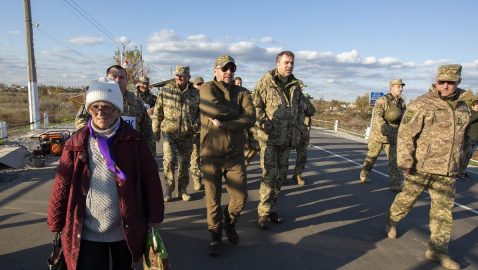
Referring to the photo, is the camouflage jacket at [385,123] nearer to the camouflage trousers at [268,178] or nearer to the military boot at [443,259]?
the camouflage trousers at [268,178]

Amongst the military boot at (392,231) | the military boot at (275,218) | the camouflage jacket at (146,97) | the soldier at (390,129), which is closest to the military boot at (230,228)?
the military boot at (275,218)

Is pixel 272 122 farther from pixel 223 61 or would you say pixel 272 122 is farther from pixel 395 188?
pixel 395 188

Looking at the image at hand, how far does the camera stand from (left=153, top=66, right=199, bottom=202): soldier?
240 inches

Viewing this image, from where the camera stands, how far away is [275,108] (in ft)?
16.7

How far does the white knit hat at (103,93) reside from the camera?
2512 mm

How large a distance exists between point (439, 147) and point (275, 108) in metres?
2.10

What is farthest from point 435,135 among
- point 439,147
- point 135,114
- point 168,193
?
point 168,193

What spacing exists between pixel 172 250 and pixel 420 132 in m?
3.30

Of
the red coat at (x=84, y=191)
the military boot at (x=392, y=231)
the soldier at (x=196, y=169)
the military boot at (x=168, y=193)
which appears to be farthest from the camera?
the soldier at (x=196, y=169)

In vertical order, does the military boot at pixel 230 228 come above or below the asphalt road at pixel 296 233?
above

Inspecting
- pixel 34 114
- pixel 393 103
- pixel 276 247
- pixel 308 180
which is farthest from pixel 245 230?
pixel 34 114

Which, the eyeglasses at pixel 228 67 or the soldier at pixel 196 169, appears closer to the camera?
the eyeglasses at pixel 228 67

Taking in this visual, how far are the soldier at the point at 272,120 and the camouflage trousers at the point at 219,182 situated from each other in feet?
2.93

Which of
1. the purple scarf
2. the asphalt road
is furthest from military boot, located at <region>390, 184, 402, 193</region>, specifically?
the purple scarf
